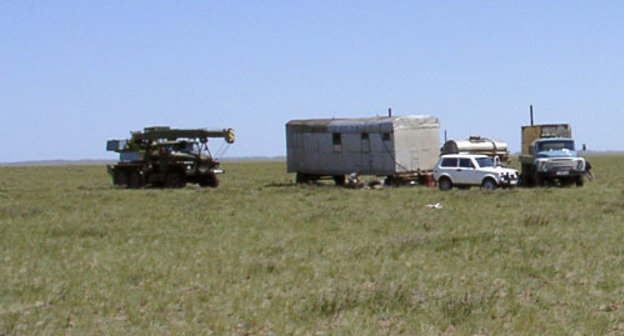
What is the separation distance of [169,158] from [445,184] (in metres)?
13.5

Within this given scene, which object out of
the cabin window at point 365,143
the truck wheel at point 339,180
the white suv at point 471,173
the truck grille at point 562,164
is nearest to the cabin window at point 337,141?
the cabin window at point 365,143

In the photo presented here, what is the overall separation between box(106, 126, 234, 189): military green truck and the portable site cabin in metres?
4.39

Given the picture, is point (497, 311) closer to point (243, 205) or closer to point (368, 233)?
point (368, 233)

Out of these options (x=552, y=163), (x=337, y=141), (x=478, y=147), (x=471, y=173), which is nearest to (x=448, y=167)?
(x=471, y=173)

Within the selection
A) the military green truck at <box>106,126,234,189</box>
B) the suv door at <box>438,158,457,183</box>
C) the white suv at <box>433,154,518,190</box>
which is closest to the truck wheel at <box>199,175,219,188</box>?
the military green truck at <box>106,126,234,189</box>

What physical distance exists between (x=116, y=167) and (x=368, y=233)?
89.7ft

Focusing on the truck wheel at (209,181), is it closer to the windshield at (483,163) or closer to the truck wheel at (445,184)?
the truck wheel at (445,184)

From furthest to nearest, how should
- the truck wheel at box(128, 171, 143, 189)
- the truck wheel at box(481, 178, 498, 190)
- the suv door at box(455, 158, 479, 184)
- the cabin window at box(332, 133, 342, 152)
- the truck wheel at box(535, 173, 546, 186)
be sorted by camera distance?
the truck wheel at box(128, 171, 143, 189) < the cabin window at box(332, 133, 342, 152) < the truck wheel at box(535, 173, 546, 186) < the suv door at box(455, 158, 479, 184) < the truck wheel at box(481, 178, 498, 190)

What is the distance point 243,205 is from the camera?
90.6 feet

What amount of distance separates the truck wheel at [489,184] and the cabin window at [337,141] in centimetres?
819

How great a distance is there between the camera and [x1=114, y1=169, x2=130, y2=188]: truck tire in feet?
141

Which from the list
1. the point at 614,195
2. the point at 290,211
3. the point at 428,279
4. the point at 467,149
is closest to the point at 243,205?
the point at 290,211

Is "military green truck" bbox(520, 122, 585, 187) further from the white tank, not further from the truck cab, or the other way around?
the white tank

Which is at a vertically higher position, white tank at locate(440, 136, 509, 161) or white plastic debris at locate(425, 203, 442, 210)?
white tank at locate(440, 136, 509, 161)
